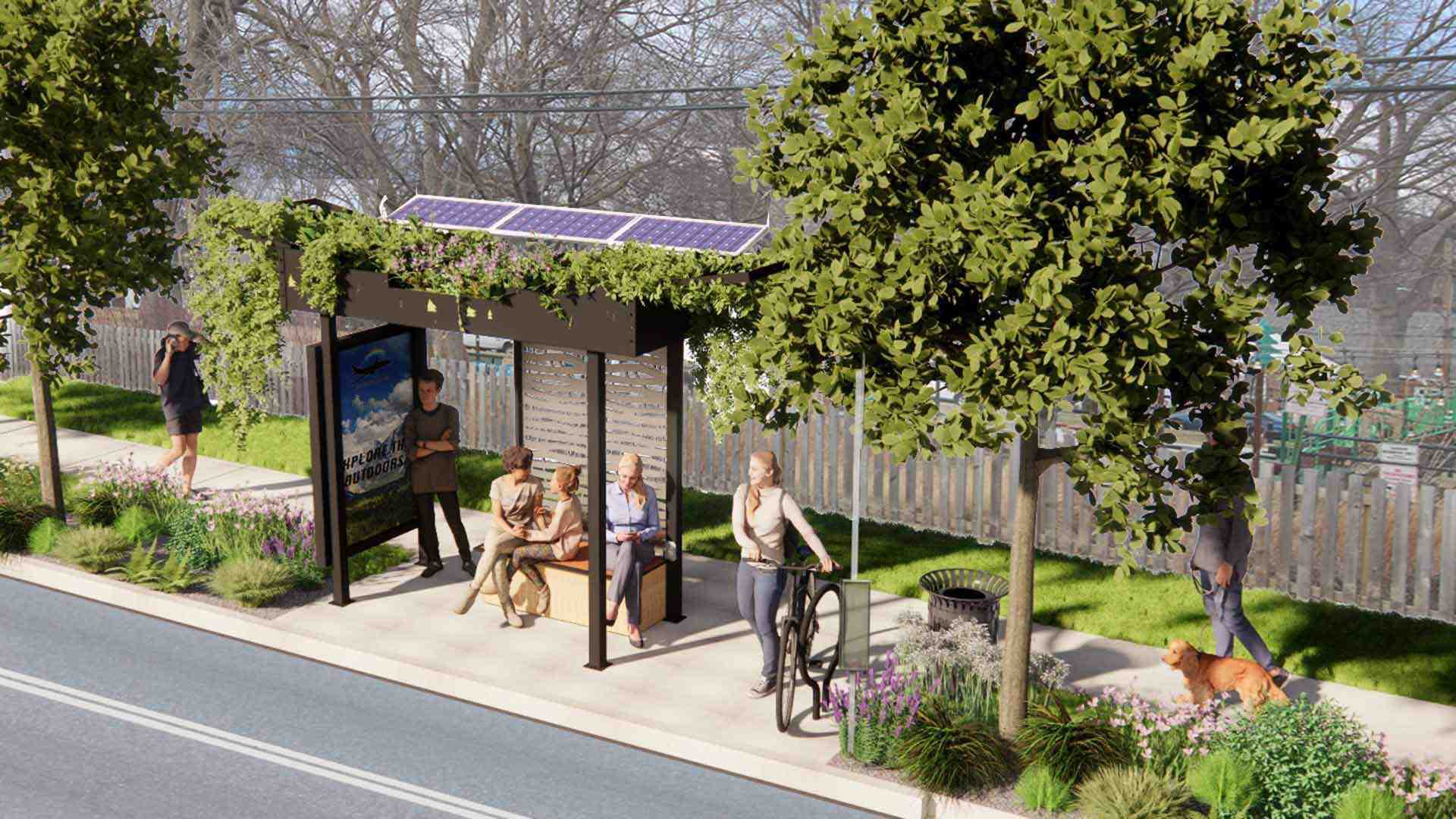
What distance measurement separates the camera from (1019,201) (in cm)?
797

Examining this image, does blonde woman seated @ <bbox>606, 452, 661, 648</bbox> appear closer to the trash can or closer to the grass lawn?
the trash can

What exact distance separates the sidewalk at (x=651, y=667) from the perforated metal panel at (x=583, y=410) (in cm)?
→ 133

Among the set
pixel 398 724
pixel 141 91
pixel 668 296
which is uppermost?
pixel 141 91

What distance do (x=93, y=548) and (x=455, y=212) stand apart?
453 cm

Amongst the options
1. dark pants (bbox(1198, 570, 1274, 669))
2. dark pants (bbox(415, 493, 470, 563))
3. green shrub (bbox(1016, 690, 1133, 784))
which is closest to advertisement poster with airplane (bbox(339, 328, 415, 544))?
dark pants (bbox(415, 493, 470, 563))

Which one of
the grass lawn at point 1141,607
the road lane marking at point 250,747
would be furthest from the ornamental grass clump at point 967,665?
the road lane marking at point 250,747

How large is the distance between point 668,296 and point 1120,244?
3528 mm

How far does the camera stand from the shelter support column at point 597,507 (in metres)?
10.9

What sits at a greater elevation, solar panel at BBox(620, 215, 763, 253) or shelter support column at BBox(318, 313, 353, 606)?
solar panel at BBox(620, 215, 763, 253)

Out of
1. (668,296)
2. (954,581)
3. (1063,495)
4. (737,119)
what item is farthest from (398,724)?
(737,119)

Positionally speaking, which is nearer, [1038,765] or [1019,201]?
[1019,201]

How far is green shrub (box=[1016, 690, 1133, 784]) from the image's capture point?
923 centimetres

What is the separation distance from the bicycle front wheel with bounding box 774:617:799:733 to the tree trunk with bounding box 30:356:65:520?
809 centimetres

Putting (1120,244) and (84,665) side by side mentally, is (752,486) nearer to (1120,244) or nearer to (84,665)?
(1120,244)
